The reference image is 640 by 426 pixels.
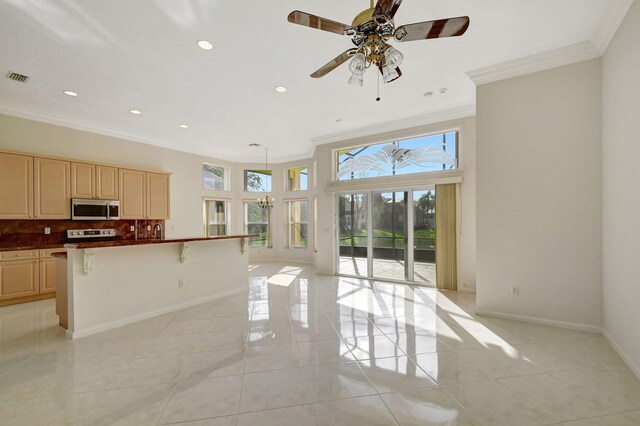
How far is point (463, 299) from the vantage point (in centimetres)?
463

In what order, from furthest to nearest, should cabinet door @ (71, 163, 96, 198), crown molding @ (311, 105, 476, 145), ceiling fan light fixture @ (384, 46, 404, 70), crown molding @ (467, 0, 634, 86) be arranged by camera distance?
cabinet door @ (71, 163, 96, 198) → crown molding @ (311, 105, 476, 145) → crown molding @ (467, 0, 634, 86) → ceiling fan light fixture @ (384, 46, 404, 70)

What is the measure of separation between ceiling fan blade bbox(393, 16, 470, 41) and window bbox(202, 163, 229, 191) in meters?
7.13

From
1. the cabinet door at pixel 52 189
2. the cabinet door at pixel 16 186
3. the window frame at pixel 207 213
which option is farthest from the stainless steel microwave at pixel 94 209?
the window frame at pixel 207 213

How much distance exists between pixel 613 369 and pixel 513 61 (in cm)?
362

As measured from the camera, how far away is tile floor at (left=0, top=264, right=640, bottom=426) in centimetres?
192

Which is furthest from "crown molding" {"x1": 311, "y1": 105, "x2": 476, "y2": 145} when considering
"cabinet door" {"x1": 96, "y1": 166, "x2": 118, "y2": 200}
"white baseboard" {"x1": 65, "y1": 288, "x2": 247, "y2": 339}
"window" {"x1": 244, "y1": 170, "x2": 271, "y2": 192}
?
"cabinet door" {"x1": 96, "y1": 166, "x2": 118, "y2": 200}

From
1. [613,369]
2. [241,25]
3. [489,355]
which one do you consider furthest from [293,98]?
[613,369]

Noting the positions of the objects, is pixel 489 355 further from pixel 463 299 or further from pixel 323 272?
pixel 323 272

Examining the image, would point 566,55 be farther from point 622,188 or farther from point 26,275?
point 26,275

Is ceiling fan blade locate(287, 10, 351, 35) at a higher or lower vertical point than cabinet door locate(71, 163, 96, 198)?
higher

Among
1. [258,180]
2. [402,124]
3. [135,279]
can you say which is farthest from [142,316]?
[258,180]

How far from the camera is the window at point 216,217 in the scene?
8008 mm

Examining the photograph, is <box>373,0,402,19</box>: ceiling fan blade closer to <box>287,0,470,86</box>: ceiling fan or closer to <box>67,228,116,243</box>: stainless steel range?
<box>287,0,470,86</box>: ceiling fan

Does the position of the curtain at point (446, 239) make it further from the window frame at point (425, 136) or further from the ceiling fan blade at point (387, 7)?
the ceiling fan blade at point (387, 7)
